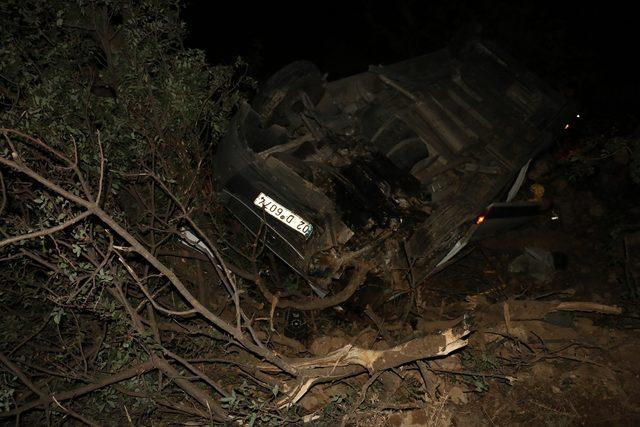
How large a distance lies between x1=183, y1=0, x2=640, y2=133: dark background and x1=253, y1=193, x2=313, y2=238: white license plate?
196 inches

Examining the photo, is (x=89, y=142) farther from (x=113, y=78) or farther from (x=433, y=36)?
(x=433, y=36)

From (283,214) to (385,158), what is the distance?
1.21 meters

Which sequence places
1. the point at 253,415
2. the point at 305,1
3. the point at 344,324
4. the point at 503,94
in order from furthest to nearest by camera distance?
the point at 305,1
the point at 503,94
the point at 344,324
the point at 253,415

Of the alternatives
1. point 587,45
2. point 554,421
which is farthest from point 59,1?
point 587,45

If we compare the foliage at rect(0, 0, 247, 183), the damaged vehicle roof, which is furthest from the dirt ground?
the foliage at rect(0, 0, 247, 183)

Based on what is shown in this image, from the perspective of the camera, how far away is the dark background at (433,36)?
8156mm

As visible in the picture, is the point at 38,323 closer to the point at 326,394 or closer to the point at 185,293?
the point at 185,293

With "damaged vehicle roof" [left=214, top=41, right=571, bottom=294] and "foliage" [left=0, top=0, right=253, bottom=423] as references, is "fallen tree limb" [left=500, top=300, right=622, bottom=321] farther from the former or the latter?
"foliage" [left=0, top=0, right=253, bottom=423]

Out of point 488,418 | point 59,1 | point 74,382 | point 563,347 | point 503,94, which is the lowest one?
point 74,382

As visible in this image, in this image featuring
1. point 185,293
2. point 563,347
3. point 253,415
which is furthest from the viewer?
point 563,347

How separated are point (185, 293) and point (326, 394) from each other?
5.65ft

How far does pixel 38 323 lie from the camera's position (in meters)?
3.62

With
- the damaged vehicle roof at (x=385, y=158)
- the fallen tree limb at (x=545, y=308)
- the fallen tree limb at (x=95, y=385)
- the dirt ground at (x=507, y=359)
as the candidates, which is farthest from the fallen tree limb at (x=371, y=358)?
the fallen tree limb at (x=545, y=308)

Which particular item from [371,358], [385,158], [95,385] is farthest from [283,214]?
[95,385]
